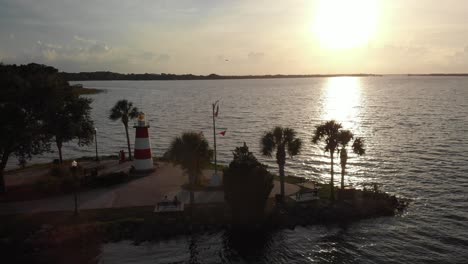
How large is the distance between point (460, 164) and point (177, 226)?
34.9 meters

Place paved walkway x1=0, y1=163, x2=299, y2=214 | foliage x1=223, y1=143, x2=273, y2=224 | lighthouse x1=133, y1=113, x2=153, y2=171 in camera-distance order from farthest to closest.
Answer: lighthouse x1=133, y1=113, x2=153, y2=171, paved walkway x1=0, y1=163, x2=299, y2=214, foliage x1=223, y1=143, x2=273, y2=224

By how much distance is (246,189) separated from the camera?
26.9 m

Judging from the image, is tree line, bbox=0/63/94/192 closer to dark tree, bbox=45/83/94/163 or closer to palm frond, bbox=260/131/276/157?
dark tree, bbox=45/83/94/163

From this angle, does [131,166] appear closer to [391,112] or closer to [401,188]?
[401,188]

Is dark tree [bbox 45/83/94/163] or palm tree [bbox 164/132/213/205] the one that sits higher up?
dark tree [bbox 45/83/94/163]

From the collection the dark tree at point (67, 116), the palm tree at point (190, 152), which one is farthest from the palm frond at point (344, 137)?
the dark tree at point (67, 116)

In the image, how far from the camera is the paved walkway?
1135 inches

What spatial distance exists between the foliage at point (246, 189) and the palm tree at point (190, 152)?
7.66 feet

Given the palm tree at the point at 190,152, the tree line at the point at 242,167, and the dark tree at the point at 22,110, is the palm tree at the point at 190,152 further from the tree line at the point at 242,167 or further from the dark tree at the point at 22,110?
the dark tree at the point at 22,110

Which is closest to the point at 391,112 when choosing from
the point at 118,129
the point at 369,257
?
the point at 118,129

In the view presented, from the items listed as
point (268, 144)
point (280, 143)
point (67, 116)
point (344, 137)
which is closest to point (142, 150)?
point (67, 116)

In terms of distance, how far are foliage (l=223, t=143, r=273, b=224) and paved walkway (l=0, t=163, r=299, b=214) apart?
3.09 meters

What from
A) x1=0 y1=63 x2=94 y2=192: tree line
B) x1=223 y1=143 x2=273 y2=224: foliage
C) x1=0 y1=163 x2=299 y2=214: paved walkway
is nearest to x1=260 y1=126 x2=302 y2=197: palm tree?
x1=223 y1=143 x2=273 y2=224: foliage

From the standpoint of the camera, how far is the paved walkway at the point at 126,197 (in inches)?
1135
